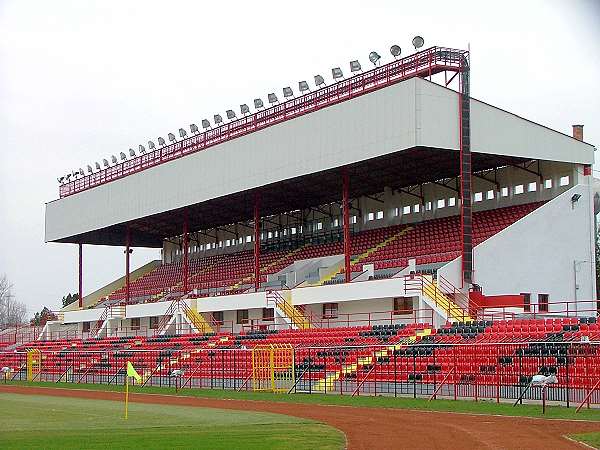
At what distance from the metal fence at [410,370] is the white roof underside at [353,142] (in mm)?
9548

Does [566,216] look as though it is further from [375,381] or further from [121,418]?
[121,418]

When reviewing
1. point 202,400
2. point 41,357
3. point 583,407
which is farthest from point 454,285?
point 41,357

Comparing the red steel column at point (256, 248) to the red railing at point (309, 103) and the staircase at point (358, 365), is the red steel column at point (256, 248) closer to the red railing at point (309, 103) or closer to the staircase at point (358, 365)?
the red railing at point (309, 103)

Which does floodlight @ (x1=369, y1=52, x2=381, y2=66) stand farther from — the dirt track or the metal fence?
the dirt track

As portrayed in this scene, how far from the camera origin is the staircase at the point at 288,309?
4969 centimetres

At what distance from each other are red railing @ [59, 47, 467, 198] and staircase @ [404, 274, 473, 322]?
8.85 metres

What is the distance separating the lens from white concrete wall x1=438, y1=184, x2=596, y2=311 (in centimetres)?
4347

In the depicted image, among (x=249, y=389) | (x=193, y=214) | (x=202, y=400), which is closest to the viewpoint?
(x=202, y=400)

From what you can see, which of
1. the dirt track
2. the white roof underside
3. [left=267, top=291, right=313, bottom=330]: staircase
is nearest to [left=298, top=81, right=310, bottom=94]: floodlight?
the white roof underside

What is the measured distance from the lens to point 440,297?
41719 mm

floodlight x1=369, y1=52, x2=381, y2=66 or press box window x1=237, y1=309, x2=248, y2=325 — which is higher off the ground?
floodlight x1=369, y1=52, x2=381, y2=66

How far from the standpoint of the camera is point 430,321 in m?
42.1

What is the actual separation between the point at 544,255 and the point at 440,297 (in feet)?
20.0

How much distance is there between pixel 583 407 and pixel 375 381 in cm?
932
